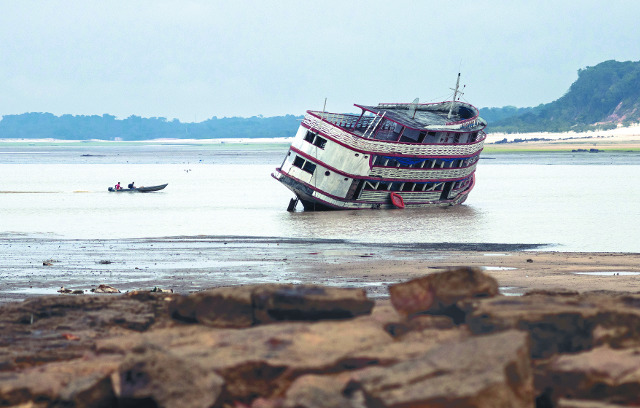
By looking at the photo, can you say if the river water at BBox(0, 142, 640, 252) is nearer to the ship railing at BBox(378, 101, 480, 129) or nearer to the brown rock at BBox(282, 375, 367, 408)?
the ship railing at BBox(378, 101, 480, 129)

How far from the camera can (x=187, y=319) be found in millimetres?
9875

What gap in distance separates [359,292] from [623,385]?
3208 millimetres

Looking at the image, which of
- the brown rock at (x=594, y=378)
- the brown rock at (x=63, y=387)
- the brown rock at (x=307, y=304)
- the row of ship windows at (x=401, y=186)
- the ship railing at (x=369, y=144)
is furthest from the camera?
the row of ship windows at (x=401, y=186)

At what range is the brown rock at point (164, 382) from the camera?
23.9 feet

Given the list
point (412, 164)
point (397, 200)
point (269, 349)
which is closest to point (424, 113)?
point (412, 164)

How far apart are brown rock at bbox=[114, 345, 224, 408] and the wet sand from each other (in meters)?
8.03

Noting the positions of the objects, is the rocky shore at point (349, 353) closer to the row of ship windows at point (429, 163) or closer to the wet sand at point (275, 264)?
the wet sand at point (275, 264)

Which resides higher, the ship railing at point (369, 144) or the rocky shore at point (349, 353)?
the ship railing at point (369, 144)

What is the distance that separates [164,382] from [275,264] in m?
14.1

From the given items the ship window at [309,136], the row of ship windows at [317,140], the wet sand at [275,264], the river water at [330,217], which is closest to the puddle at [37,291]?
the wet sand at [275,264]

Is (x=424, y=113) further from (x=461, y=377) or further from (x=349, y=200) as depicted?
(x=461, y=377)

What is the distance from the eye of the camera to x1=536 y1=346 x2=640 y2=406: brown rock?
7.40 meters

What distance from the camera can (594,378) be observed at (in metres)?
7.45

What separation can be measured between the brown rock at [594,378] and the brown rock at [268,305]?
2.42m
